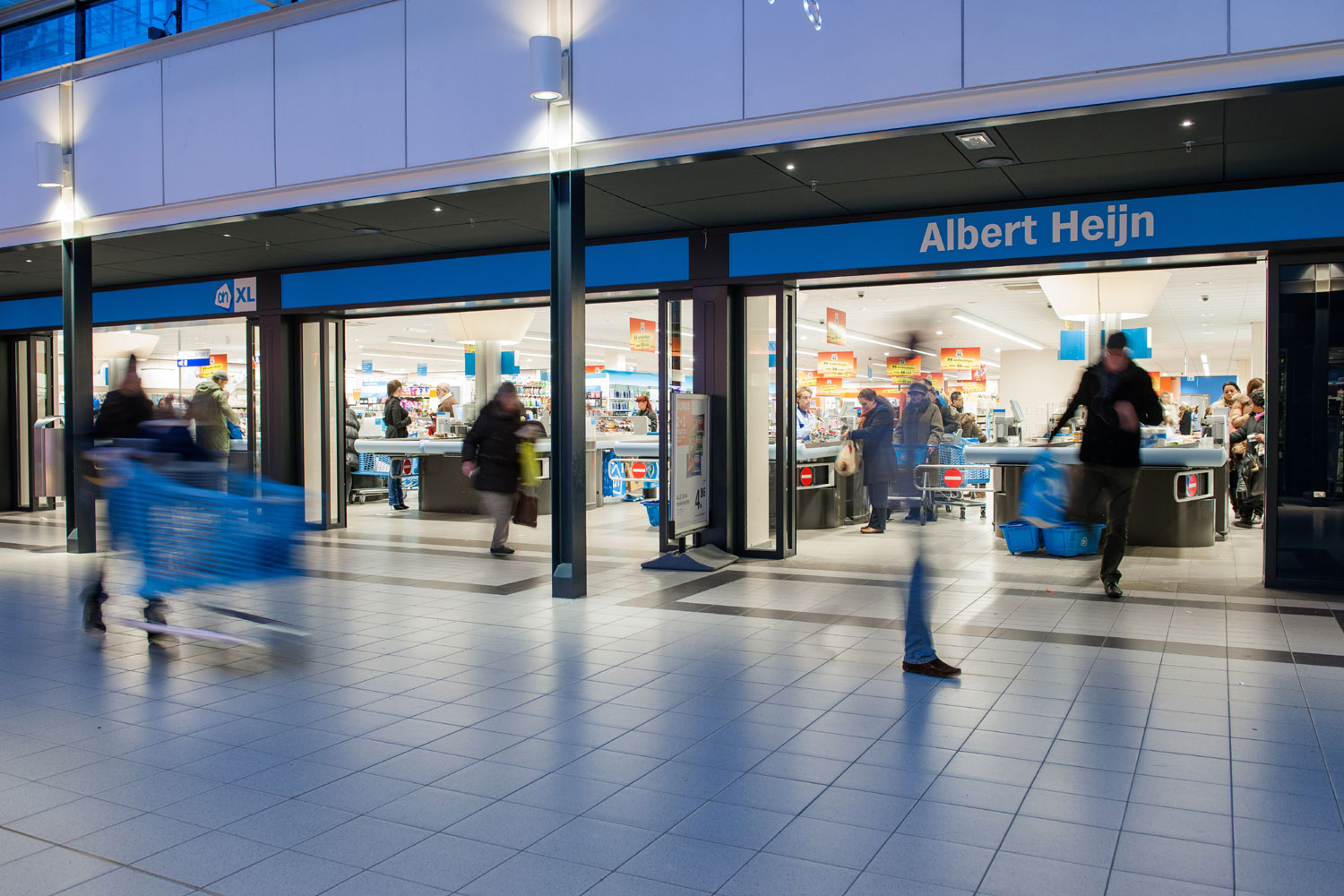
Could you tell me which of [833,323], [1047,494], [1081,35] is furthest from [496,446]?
[833,323]

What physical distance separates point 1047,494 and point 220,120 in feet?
22.3

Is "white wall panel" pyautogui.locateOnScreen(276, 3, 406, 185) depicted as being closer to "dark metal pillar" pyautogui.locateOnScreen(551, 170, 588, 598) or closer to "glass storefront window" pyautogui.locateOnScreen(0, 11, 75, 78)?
"dark metal pillar" pyautogui.locateOnScreen(551, 170, 588, 598)

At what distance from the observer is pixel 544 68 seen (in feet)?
20.4

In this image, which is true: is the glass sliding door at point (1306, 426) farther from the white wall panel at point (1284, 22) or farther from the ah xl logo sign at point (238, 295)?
the ah xl logo sign at point (238, 295)

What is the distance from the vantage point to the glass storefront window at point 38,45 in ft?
29.5

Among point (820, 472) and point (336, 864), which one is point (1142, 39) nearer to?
point (336, 864)

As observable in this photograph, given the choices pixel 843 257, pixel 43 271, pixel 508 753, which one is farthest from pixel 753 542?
pixel 43 271

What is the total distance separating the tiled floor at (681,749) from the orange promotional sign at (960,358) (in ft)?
57.7

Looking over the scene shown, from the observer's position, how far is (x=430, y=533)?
10.7 m

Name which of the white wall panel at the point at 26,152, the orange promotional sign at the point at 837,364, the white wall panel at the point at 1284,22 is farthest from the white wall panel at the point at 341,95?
the orange promotional sign at the point at 837,364

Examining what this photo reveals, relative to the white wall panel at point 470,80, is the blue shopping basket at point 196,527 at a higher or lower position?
lower

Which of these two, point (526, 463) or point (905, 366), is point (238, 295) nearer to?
point (526, 463)

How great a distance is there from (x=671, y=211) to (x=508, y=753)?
524cm

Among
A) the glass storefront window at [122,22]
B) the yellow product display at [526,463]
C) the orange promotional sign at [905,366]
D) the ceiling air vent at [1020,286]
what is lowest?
the yellow product display at [526,463]
